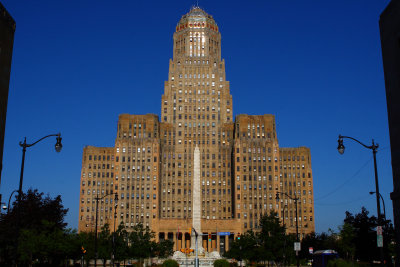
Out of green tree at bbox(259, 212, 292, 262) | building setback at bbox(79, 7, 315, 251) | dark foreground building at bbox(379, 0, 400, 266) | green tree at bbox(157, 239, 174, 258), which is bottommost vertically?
green tree at bbox(157, 239, 174, 258)

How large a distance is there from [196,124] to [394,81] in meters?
138

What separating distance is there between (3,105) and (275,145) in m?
139

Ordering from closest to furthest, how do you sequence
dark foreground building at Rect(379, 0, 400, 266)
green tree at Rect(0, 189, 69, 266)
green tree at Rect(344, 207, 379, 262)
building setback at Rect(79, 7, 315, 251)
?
dark foreground building at Rect(379, 0, 400, 266) < green tree at Rect(0, 189, 69, 266) < green tree at Rect(344, 207, 379, 262) < building setback at Rect(79, 7, 315, 251)

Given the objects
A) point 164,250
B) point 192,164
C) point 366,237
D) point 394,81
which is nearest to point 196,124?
point 192,164

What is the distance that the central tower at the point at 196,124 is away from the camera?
156m

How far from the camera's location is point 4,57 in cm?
2438

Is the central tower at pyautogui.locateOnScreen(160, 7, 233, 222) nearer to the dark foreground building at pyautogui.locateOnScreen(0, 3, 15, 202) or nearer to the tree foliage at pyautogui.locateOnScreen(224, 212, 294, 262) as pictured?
the tree foliage at pyautogui.locateOnScreen(224, 212, 294, 262)

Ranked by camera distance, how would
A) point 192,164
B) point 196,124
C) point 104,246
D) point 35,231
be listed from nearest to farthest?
point 35,231 → point 104,246 → point 192,164 → point 196,124

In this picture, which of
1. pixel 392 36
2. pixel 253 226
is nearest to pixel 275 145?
pixel 253 226

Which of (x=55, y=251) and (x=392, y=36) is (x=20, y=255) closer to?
(x=55, y=251)

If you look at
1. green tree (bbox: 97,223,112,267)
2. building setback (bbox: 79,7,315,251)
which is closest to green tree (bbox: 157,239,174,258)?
building setback (bbox: 79,7,315,251)

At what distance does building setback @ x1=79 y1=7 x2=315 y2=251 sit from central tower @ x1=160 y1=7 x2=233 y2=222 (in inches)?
13.2

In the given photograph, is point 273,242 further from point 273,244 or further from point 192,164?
point 192,164

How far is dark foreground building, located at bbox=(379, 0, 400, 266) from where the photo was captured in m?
23.7
